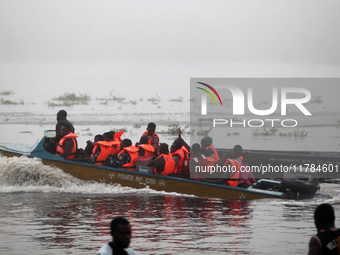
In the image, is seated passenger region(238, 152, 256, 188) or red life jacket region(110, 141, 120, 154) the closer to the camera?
seated passenger region(238, 152, 256, 188)

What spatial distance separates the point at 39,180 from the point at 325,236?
813 centimetres

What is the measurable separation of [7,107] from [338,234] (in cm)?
3455

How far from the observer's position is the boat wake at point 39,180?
10773 millimetres

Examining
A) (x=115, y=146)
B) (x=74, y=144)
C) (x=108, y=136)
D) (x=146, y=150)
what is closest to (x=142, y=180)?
(x=146, y=150)

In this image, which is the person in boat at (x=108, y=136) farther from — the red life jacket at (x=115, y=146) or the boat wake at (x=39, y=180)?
the boat wake at (x=39, y=180)

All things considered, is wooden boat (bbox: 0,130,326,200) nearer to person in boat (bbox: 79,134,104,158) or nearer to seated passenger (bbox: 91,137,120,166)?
seated passenger (bbox: 91,137,120,166)

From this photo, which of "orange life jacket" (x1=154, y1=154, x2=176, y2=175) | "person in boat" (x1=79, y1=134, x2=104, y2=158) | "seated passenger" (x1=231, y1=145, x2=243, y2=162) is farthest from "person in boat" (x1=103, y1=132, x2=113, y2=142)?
"seated passenger" (x1=231, y1=145, x2=243, y2=162)

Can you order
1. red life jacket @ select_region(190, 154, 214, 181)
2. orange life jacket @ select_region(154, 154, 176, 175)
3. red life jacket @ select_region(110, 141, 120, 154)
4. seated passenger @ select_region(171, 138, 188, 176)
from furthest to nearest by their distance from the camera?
red life jacket @ select_region(110, 141, 120, 154), seated passenger @ select_region(171, 138, 188, 176), orange life jacket @ select_region(154, 154, 176, 175), red life jacket @ select_region(190, 154, 214, 181)

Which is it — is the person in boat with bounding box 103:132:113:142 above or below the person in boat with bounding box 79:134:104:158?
above

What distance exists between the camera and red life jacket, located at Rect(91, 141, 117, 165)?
1110cm

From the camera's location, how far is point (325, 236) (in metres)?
3.95

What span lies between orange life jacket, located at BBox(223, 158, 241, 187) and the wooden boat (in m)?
0.20

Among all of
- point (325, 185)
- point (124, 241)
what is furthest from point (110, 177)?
point (124, 241)

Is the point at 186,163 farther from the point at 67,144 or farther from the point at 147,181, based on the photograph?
the point at 67,144
